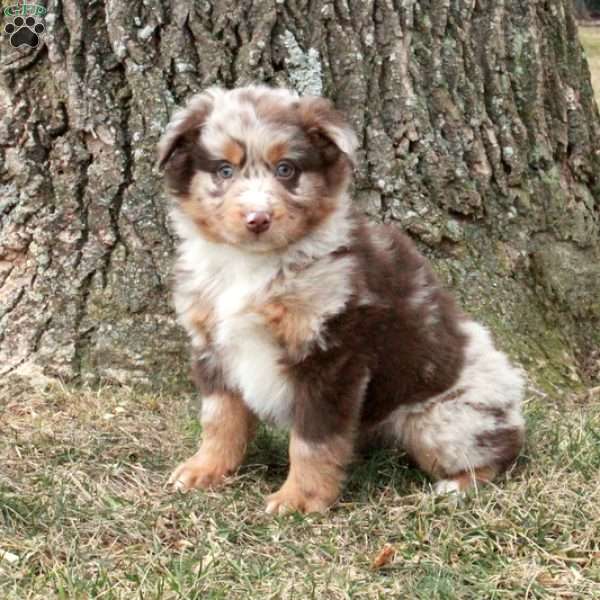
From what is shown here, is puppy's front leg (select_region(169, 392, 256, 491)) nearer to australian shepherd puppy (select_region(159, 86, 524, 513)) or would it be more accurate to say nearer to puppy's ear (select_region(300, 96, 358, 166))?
australian shepherd puppy (select_region(159, 86, 524, 513))

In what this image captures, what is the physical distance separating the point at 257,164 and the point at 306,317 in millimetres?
610

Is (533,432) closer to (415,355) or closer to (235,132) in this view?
(415,355)

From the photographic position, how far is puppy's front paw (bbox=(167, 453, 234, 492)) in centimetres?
454

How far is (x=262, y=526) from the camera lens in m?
4.23

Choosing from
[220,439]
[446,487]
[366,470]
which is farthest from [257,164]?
[446,487]

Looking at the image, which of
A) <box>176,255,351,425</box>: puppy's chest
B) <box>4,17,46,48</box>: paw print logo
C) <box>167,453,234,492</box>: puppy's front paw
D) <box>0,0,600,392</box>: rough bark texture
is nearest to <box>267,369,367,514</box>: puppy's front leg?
<box>176,255,351,425</box>: puppy's chest

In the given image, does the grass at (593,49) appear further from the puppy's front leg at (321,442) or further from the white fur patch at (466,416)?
the puppy's front leg at (321,442)

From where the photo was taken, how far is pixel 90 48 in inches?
202

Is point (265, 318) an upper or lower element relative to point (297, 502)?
upper

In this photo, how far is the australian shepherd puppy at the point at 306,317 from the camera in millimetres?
4188

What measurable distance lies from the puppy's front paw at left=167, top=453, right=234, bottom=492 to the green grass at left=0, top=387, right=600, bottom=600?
58 millimetres

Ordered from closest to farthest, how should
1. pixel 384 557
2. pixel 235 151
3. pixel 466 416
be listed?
pixel 384 557
pixel 235 151
pixel 466 416

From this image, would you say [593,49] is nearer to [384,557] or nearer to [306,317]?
[306,317]

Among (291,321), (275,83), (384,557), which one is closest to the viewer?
(384,557)
